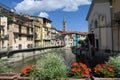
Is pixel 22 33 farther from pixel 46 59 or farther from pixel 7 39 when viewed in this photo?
pixel 46 59

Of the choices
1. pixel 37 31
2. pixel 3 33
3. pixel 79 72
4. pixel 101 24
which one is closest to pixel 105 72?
pixel 79 72

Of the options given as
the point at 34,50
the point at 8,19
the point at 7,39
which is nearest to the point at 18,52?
the point at 7,39

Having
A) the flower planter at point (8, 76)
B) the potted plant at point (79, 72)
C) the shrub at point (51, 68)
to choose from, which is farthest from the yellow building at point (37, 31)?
the shrub at point (51, 68)

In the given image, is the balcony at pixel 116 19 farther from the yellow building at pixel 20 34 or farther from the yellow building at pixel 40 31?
the yellow building at pixel 40 31

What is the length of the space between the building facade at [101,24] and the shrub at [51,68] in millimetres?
31573

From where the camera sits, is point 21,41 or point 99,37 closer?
point 99,37

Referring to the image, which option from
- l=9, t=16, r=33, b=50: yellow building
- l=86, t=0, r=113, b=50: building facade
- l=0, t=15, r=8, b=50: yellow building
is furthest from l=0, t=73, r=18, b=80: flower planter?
l=9, t=16, r=33, b=50: yellow building

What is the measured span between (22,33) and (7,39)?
12.9 metres

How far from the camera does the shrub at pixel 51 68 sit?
7.07m

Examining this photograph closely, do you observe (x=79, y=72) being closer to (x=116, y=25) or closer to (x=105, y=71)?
(x=105, y=71)

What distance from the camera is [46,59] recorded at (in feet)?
25.0

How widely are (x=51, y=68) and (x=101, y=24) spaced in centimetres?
3762

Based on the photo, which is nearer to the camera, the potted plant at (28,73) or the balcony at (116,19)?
the potted plant at (28,73)

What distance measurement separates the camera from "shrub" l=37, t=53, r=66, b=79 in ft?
23.2
